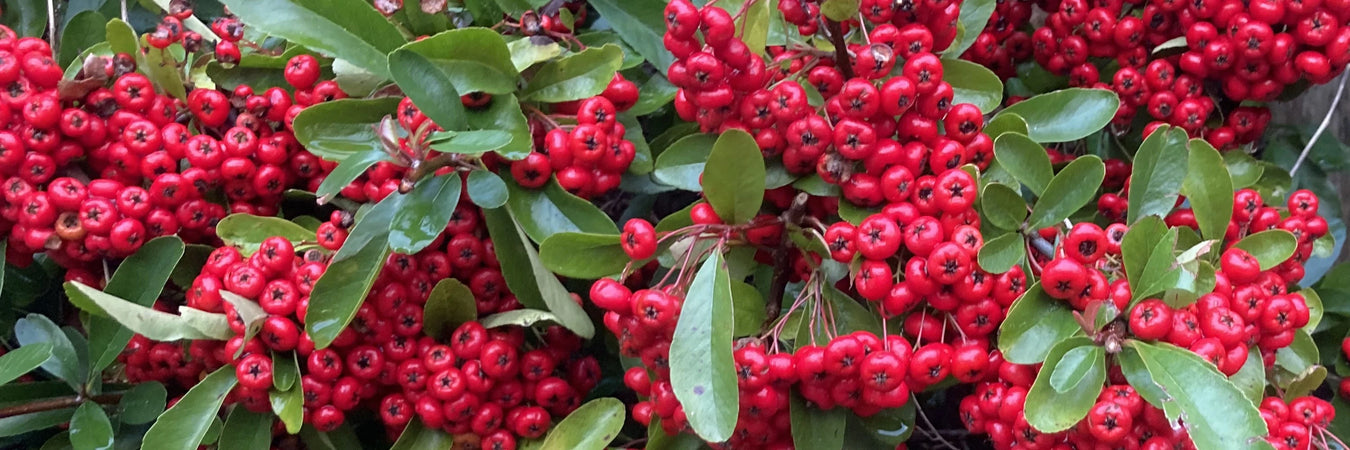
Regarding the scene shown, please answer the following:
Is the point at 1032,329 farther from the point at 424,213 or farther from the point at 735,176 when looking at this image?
the point at 424,213

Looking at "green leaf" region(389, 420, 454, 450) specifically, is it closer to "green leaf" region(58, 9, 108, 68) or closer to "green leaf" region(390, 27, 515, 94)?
"green leaf" region(390, 27, 515, 94)

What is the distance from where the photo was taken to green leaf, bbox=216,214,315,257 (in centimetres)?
132

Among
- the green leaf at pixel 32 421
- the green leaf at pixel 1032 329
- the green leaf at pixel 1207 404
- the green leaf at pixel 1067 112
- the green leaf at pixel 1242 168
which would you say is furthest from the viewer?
the green leaf at pixel 1242 168

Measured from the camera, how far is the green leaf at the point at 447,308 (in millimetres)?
1280

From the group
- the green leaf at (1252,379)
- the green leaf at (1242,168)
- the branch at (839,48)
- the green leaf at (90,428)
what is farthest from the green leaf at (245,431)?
the green leaf at (1242,168)

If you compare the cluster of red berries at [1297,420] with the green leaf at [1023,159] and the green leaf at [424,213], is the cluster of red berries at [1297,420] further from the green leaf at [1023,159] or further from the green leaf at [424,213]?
the green leaf at [424,213]

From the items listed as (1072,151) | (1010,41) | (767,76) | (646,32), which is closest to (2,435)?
(646,32)

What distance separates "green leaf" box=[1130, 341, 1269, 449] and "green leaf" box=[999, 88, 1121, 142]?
39 cm

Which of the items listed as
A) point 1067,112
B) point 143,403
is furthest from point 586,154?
point 143,403

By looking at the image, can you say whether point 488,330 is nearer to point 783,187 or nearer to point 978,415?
point 783,187

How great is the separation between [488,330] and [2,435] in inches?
29.1

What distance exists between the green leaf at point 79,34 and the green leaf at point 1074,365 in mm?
1617

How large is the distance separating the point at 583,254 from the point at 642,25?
0.44 metres

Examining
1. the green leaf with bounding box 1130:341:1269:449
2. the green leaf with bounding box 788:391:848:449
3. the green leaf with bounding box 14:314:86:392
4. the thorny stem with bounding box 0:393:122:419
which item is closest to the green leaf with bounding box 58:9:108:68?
the green leaf with bounding box 14:314:86:392
